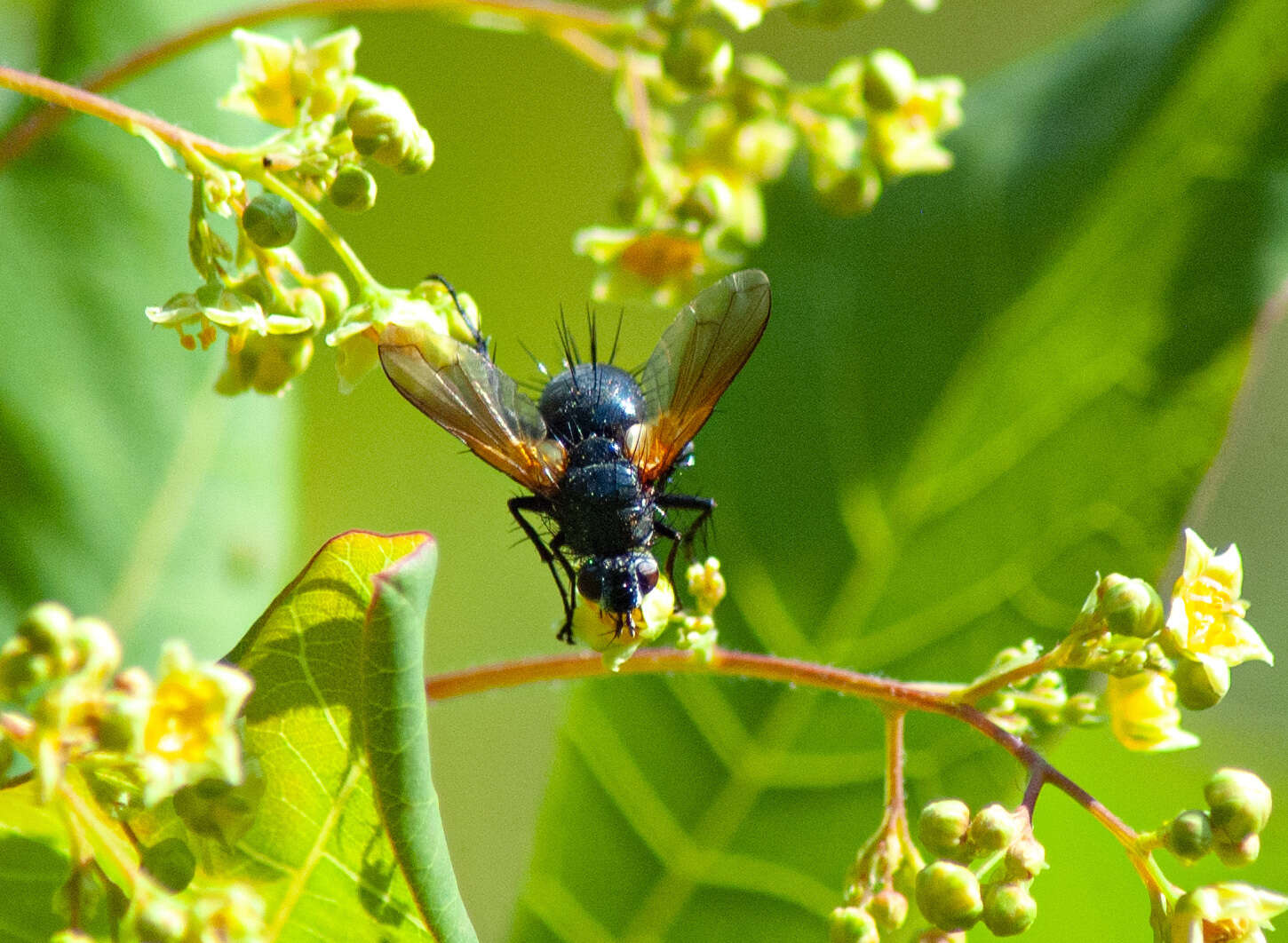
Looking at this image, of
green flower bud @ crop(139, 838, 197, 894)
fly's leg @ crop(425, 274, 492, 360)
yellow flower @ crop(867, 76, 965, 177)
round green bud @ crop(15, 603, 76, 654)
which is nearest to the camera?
round green bud @ crop(15, 603, 76, 654)

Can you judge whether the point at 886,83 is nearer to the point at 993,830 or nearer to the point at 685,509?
the point at 685,509

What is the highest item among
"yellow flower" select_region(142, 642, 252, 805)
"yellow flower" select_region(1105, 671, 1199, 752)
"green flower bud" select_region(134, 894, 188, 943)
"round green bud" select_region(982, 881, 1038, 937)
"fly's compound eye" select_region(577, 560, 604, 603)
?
"yellow flower" select_region(1105, 671, 1199, 752)

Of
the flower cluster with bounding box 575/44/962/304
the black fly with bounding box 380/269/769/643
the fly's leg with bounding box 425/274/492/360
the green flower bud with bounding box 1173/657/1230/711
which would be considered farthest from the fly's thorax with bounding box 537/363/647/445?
the green flower bud with bounding box 1173/657/1230/711

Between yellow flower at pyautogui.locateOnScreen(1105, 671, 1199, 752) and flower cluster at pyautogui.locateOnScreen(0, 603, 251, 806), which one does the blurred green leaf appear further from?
yellow flower at pyautogui.locateOnScreen(1105, 671, 1199, 752)

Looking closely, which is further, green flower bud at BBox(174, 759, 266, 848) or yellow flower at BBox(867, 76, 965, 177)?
yellow flower at BBox(867, 76, 965, 177)

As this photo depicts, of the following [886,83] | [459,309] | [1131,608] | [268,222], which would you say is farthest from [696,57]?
[1131,608]

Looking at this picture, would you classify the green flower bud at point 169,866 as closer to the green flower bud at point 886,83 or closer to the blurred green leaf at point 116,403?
A: the blurred green leaf at point 116,403

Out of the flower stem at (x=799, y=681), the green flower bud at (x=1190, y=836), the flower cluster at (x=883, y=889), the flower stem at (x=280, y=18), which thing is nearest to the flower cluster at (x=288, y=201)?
the flower stem at (x=280, y=18)

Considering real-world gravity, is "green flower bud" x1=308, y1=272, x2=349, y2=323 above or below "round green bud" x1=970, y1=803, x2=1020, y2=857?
above
